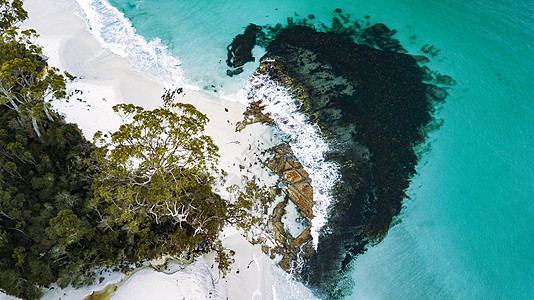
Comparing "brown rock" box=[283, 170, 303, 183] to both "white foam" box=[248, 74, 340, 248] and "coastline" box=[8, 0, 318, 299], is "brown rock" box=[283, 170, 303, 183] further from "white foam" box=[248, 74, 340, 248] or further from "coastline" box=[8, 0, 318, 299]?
"coastline" box=[8, 0, 318, 299]

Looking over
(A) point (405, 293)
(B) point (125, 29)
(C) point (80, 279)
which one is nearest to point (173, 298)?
(C) point (80, 279)

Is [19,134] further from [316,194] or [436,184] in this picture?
[436,184]

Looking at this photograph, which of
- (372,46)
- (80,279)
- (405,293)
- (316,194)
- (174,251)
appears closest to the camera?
(80,279)

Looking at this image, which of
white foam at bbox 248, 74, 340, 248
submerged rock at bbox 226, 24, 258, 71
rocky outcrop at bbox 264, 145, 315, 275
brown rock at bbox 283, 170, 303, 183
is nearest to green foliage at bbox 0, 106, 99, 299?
rocky outcrop at bbox 264, 145, 315, 275

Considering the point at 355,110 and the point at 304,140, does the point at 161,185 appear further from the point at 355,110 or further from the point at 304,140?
the point at 355,110

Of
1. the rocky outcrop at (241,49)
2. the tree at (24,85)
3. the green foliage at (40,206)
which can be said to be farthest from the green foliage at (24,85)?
the rocky outcrop at (241,49)

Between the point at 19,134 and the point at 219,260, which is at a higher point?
the point at 19,134
